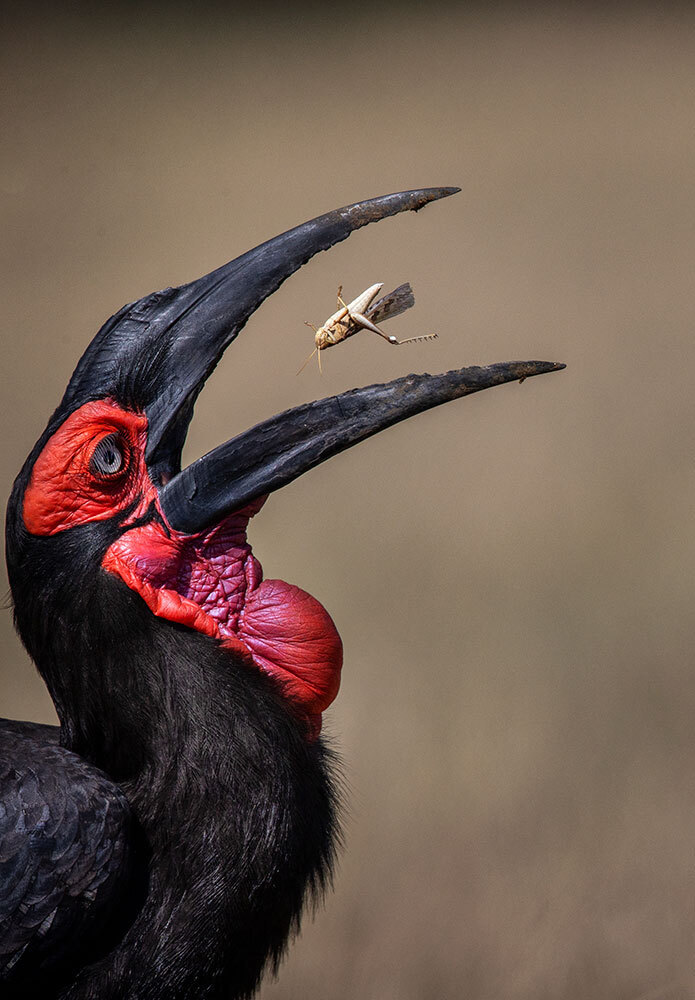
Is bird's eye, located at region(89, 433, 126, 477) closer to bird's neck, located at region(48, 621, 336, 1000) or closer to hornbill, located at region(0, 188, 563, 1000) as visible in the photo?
hornbill, located at region(0, 188, 563, 1000)

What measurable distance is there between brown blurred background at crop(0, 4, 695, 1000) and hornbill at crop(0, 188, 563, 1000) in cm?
109

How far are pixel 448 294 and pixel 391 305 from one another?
3.56 ft

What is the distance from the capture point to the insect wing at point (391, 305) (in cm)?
164

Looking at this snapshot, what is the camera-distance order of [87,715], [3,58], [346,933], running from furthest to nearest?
[3,58] → [346,933] → [87,715]

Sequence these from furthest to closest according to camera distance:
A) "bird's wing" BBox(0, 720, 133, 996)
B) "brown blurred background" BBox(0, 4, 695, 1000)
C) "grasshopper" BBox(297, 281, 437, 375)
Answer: "brown blurred background" BBox(0, 4, 695, 1000), "grasshopper" BBox(297, 281, 437, 375), "bird's wing" BBox(0, 720, 133, 996)

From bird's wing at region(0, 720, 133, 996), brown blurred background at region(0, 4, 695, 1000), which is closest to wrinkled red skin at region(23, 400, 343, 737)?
bird's wing at region(0, 720, 133, 996)

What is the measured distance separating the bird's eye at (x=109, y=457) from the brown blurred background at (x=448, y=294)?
126cm

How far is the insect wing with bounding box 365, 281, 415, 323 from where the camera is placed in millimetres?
1645

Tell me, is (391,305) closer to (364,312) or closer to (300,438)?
(364,312)

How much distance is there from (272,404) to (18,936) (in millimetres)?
1606

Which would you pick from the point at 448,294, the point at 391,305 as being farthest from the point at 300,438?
the point at 448,294

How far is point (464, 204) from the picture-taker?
2.72 meters

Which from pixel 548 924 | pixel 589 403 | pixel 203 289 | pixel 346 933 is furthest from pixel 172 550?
pixel 589 403

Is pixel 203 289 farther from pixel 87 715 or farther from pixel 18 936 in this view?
pixel 18 936
